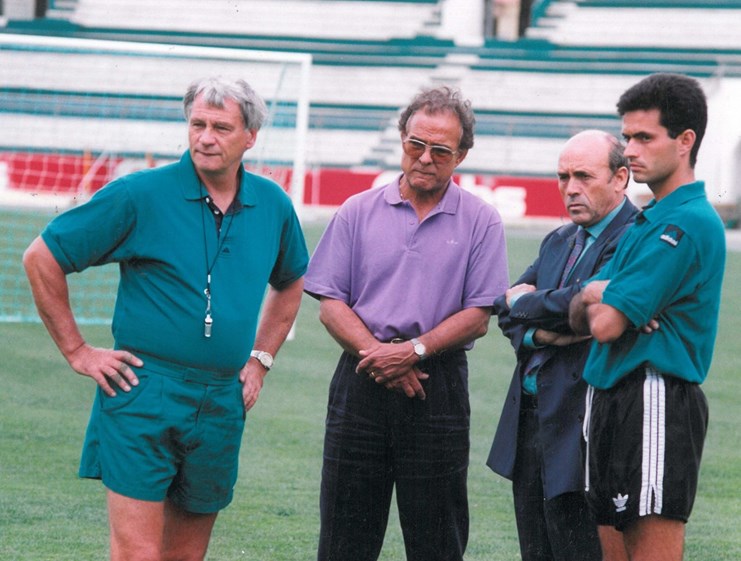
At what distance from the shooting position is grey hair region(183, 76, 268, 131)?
3512 millimetres

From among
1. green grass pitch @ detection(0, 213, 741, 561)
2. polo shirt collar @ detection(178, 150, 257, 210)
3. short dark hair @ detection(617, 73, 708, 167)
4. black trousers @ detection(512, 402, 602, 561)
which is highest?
short dark hair @ detection(617, 73, 708, 167)

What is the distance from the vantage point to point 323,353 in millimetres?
10633

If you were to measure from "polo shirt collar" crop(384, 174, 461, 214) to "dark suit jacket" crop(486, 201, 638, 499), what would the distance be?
0.34m

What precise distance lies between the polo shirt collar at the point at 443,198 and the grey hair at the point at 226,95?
0.64 m

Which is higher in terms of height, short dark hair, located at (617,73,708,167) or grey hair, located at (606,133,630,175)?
short dark hair, located at (617,73,708,167)

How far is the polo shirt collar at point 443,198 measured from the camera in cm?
405

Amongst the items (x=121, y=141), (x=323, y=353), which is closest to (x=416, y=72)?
(x=121, y=141)

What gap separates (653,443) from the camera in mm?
3311

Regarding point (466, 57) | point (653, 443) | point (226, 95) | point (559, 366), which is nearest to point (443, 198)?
point (559, 366)

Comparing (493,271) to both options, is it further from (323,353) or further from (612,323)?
(323,353)

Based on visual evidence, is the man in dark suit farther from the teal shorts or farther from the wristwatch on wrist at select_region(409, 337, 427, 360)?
the teal shorts

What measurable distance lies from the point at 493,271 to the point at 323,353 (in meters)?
6.66

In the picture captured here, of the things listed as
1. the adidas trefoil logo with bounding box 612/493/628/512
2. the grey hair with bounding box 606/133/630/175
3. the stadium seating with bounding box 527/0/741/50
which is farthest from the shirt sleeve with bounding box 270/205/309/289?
the stadium seating with bounding box 527/0/741/50

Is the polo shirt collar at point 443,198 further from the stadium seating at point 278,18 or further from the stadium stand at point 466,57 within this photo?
the stadium seating at point 278,18
